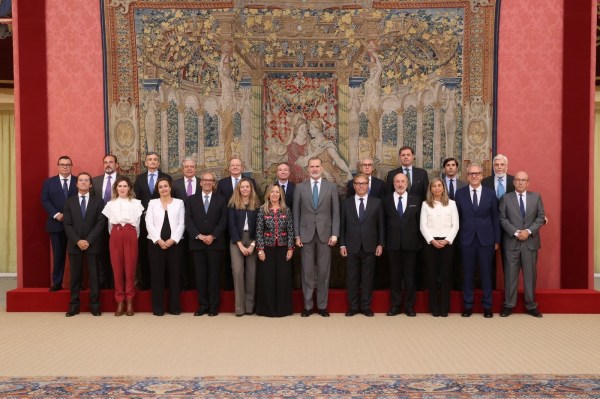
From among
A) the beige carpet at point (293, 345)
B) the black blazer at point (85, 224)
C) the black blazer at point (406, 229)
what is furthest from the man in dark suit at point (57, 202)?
the black blazer at point (406, 229)

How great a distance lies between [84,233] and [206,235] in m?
1.26

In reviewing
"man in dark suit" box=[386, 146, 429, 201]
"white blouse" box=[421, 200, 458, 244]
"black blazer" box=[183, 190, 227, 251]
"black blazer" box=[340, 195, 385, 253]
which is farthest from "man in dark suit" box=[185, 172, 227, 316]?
"white blouse" box=[421, 200, 458, 244]

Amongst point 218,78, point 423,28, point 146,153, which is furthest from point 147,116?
point 423,28

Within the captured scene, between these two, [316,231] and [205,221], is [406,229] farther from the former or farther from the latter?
[205,221]

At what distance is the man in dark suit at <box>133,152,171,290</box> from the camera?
6988 millimetres

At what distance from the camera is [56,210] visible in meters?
6.98

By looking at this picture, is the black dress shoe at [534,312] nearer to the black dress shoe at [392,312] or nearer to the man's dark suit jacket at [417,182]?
the black dress shoe at [392,312]

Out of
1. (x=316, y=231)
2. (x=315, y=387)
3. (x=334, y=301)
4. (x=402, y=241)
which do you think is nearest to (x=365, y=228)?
(x=402, y=241)

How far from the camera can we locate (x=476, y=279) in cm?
725

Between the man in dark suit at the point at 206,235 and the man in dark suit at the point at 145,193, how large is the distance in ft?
1.67

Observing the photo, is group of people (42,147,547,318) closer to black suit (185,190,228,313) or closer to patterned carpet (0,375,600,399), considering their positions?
black suit (185,190,228,313)

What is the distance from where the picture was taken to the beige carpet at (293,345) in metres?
4.52

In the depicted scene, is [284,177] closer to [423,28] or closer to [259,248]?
[259,248]

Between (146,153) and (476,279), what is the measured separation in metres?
3.96
